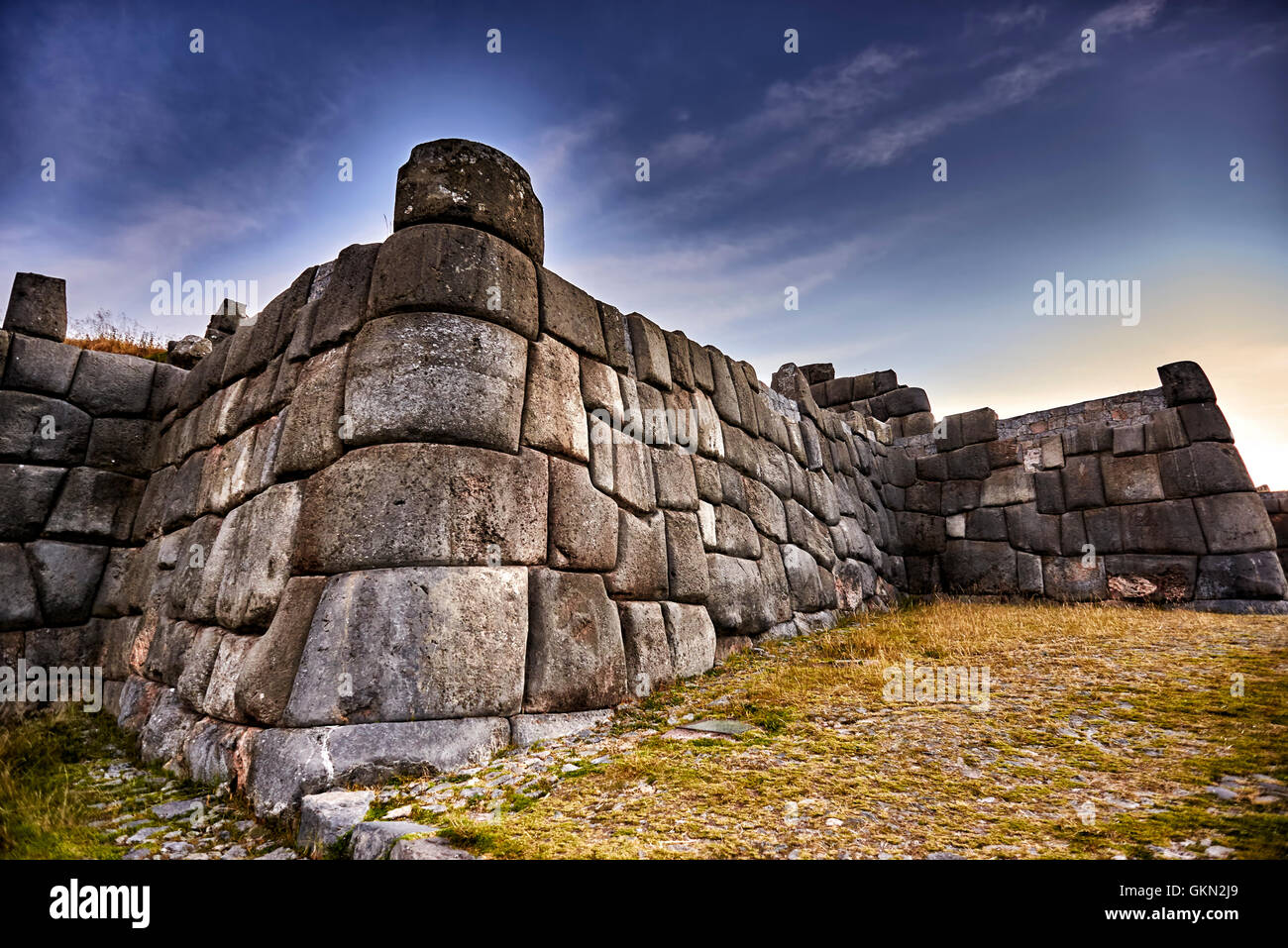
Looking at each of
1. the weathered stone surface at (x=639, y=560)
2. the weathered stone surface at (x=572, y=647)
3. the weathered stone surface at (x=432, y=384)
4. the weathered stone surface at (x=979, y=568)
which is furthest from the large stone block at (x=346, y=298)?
the weathered stone surface at (x=979, y=568)

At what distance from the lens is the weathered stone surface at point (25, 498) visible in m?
5.26

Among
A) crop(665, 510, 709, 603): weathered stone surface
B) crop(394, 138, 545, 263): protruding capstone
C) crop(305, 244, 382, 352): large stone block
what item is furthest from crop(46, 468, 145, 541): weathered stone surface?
crop(665, 510, 709, 603): weathered stone surface

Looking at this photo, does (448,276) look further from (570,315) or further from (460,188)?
(570,315)

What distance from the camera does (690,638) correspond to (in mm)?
4582

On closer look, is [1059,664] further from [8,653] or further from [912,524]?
[8,653]

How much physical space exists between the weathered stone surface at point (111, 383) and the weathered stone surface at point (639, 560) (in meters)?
5.39

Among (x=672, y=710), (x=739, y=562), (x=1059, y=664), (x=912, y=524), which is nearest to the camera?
(x=672, y=710)

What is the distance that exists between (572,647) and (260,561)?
188cm

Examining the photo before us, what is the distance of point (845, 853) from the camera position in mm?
1793

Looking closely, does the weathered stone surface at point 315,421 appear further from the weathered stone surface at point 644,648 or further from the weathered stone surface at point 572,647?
the weathered stone surface at point 644,648

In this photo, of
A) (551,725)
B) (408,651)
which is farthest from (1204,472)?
(408,651)

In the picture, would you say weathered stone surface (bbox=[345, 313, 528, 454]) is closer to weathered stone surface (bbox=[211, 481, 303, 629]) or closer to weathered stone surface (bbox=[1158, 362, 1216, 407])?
weathered stone surface (bbox=[211, 481, 303, 629])
